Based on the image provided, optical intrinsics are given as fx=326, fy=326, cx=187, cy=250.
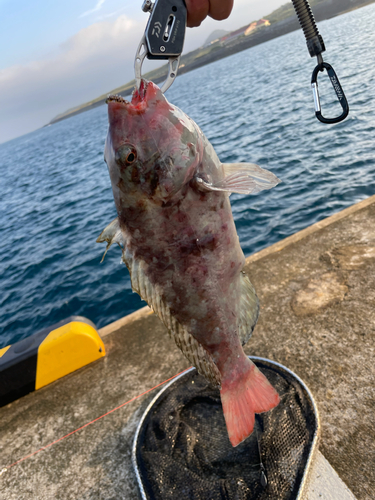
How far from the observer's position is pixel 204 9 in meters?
2.02

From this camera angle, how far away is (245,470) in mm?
2746

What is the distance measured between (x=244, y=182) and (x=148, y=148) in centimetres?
61

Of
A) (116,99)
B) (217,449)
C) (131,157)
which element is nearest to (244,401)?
(217,449)

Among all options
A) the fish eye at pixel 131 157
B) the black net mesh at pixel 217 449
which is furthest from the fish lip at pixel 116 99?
the black net mesh at pixel 217 449

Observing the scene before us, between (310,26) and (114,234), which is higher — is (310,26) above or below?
above

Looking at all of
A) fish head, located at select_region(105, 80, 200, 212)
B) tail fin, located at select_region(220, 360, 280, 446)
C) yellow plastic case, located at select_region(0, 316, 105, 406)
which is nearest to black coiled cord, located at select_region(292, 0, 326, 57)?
fish head, located at select_region(105, 80, 200, 212)

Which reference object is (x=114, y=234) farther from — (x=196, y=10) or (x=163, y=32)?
(x=196, y=10)

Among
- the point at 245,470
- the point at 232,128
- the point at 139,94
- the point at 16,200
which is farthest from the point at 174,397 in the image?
the point at 16,200

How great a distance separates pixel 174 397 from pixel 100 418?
1056 millimetres

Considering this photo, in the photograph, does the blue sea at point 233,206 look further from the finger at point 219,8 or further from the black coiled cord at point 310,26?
the finger at point 219,8

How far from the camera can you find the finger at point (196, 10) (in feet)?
6.44

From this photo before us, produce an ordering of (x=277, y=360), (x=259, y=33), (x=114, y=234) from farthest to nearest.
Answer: (x=259, y=33)
(x=277, y=360)
(x=114, y=234)

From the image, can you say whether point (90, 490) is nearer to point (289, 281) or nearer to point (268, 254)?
point (289, 281)

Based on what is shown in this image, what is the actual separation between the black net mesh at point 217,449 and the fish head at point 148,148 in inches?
91.3
